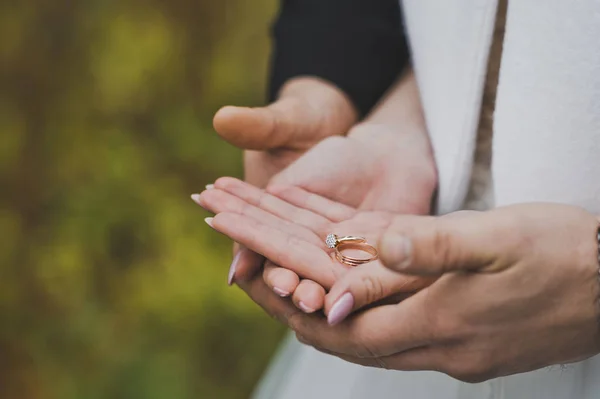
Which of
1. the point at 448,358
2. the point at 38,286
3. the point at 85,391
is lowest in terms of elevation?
the point at 85,391

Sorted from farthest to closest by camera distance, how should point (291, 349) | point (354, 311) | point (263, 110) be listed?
point (291, 349), point (263, 110), point (354, 311)

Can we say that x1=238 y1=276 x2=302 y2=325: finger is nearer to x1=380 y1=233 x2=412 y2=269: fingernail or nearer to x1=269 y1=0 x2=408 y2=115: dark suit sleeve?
x1=380 y1=233 x2=412 y2=269: fingernail

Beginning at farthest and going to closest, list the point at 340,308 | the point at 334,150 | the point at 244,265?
the point at 334,150
the point at 244,265
the point at 340,308

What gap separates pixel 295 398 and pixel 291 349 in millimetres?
157

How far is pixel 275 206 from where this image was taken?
65 centimetres

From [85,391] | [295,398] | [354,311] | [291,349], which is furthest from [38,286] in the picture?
[354,311]

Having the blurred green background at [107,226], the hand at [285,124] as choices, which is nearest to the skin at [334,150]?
the hand at [285,124]

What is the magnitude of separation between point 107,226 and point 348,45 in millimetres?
866

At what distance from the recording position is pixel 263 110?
2.33ft

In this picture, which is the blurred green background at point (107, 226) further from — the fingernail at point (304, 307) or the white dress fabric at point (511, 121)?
the fingernail at point (304, 307)

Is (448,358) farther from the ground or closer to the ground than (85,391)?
farther from the ground

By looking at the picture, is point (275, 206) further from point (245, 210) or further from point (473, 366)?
point (473, 366)

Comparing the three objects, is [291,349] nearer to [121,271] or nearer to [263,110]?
[263,110]

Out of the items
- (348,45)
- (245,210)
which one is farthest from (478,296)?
(348,45)
